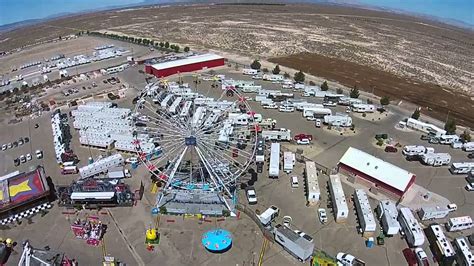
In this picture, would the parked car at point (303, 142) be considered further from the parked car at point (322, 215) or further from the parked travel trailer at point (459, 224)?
the parked travel trailer at point (459, 224)

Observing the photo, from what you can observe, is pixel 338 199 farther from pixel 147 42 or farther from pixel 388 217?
pixel 147 42

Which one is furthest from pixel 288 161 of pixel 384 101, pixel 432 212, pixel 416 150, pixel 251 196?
pixel 384 101

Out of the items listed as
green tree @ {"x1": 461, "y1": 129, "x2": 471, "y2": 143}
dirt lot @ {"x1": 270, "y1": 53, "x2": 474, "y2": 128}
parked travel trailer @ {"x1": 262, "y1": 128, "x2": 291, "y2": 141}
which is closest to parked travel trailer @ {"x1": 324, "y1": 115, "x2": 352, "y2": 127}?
parked travel trailer @ {"x1": 262, "y1": 128, "x2": 291, "y2": 141}

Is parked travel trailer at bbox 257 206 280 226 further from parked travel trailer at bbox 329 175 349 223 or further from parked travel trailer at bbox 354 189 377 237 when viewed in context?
parked travel trailer at bbox 354 189 377 237

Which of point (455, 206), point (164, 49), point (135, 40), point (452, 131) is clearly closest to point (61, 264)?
point (455, 206)

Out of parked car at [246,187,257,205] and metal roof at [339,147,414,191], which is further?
metal roof at [339,147,414,191]

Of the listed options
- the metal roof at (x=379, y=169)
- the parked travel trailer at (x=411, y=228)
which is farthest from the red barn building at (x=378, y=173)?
the parked travel trailer at (x=411, y=228)

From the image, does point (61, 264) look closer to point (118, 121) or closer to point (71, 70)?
point (118, 121)
